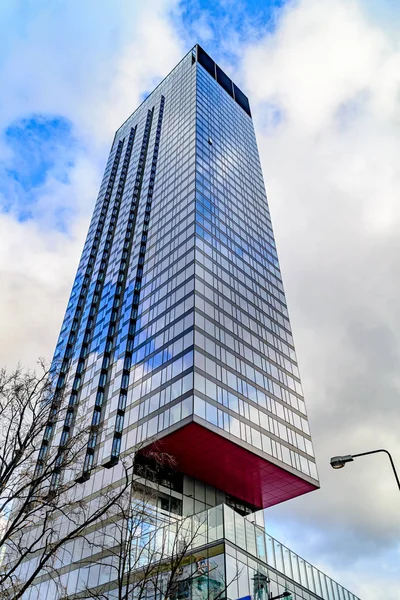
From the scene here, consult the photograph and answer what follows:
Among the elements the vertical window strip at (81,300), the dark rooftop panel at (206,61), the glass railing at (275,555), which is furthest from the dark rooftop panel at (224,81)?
the glass railing at (275,555)

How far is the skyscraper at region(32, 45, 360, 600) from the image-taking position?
137 feet

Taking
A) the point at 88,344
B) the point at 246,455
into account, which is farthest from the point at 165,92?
the point at 246,455

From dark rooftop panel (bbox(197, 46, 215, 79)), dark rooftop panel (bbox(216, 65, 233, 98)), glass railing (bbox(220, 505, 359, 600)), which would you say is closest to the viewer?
glass railing (bbox(220, 505, 359, 600))

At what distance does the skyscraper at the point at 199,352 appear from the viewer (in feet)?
137

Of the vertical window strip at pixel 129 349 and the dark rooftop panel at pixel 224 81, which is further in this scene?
the dark rooftop panel at pixel 224 81

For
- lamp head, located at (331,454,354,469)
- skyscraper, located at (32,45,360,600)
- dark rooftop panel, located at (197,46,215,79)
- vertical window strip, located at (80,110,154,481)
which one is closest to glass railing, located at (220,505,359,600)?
skyscraper, located at (32,45,360,600)

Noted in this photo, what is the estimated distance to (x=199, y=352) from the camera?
46938mm

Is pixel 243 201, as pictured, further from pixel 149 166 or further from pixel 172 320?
pixel 172 320

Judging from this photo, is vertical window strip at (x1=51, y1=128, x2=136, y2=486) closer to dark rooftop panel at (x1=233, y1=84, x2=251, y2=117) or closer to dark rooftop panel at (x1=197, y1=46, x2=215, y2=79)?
dark rooftop panel at (x1=197, y1=46, x2=215, y2=79)

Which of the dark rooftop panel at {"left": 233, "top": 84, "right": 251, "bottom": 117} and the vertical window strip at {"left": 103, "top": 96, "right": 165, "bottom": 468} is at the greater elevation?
the dark rooftop panel at {"left": 233, "top": 84, "right": 251, "bottom": 117}

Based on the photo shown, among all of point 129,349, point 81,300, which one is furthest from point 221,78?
point 129,349

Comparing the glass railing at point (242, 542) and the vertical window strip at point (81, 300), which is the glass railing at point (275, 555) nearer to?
the glass railing at point (242, 542)

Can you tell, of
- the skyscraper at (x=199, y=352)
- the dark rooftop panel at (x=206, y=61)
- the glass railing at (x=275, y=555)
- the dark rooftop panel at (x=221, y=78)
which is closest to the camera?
the glass railing at (x=275, y=555)

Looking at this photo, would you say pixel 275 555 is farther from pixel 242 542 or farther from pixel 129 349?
pixel 129 349
